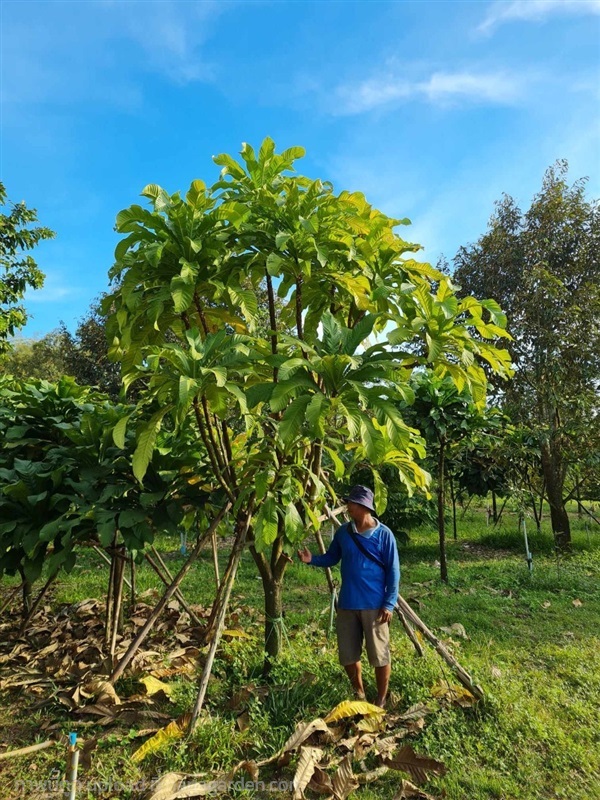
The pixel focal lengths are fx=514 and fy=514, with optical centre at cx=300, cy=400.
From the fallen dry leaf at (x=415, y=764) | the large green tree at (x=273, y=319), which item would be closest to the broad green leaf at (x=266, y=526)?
the large green tree at (x=273, y=319)

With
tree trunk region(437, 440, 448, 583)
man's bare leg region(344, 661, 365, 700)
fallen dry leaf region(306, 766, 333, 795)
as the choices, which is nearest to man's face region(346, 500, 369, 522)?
man's bare leg region(344, 661, 365, 700)

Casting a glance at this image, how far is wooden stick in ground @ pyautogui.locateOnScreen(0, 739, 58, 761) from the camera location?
8.86 feet

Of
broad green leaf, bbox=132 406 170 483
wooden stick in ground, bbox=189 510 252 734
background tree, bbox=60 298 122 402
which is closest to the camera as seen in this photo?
broad green leaf, bbox=132 406 170 483

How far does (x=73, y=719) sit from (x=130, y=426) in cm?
185

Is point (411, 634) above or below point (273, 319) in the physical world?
below

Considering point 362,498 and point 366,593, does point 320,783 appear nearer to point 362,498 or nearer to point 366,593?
point 366,593

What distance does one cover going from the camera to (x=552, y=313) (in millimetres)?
7254

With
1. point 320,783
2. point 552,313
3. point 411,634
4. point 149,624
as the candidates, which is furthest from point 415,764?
point 552,313

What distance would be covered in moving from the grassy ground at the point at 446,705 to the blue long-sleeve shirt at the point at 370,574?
2.07 ft

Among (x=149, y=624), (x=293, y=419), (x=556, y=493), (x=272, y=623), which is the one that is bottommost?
(x=272, y=623)

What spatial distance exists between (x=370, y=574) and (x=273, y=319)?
171cm

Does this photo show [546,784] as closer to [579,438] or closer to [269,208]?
[269,208]

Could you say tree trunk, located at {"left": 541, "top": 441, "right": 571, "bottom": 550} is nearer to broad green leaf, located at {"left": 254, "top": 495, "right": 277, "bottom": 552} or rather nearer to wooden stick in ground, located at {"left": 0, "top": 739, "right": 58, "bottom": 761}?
broad green leaf, located at {"left": 254, "top": 495, "right": 277, "bottom": 552}

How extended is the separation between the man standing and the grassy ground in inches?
10.3
